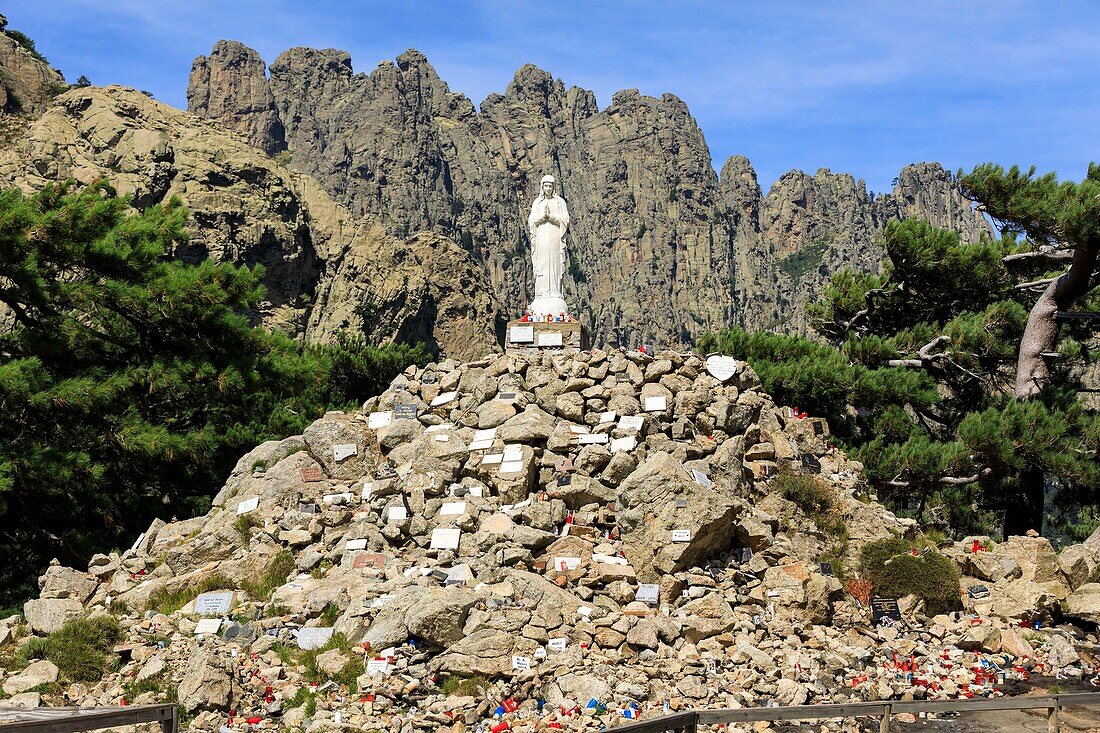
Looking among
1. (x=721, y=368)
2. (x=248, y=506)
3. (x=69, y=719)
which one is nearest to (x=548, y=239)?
(x=721, y=368)

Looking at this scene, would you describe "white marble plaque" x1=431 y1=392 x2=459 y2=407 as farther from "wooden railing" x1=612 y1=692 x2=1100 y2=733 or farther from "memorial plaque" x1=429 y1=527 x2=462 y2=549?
"wooden railing" x1=612 y1=692 x2=1100 y2=733

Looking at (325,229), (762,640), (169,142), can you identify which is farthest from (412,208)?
(762,640)

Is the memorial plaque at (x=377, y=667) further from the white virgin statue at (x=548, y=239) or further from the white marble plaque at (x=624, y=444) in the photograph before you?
the white virgin statue at (x=548, y=239)

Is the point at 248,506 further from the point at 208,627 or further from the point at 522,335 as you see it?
the point at 522,335

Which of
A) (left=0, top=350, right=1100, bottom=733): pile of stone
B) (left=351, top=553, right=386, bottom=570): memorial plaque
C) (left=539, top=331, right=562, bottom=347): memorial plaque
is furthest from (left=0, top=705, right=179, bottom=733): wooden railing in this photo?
(left=539, top=331, right=562, bottom=347): memorial plaque

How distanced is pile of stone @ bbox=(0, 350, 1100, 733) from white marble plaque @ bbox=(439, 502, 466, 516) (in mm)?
54

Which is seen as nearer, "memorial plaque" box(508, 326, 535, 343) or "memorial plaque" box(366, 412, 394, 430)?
"memorial plaque" box(366, 412, 394, 430)

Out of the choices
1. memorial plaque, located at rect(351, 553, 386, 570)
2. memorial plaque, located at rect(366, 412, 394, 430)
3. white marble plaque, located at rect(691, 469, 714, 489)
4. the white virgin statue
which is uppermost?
the white virgin statue

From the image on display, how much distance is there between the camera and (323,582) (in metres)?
12.0

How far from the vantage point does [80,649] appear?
10.7 m

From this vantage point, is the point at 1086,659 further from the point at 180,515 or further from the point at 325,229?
the point at 325,229

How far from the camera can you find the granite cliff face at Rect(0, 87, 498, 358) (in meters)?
56.4

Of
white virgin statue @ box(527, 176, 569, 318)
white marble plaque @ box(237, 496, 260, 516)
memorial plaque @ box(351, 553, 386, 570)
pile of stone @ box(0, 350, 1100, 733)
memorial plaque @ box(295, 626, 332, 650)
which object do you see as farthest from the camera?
white virgin statue @ box(527, 176, 569, 318)

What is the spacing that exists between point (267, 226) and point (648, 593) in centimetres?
5460
